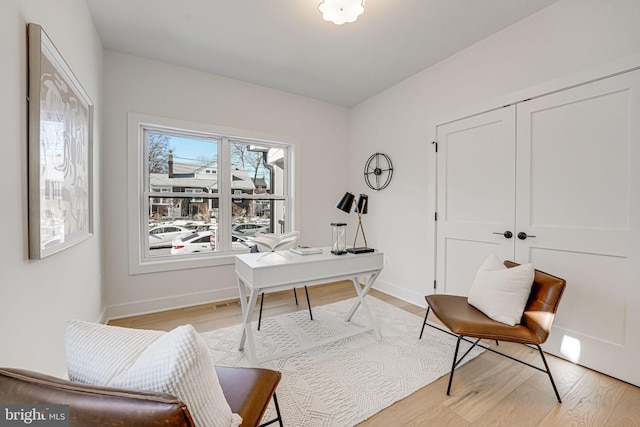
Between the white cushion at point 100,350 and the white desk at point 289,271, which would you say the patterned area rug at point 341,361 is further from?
the white cushion at point 100,350

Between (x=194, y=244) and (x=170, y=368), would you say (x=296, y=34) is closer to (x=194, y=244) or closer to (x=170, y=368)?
(x=194, y=244)

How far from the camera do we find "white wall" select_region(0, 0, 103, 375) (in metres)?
1.00

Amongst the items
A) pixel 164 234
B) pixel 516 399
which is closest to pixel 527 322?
pixel 516 399

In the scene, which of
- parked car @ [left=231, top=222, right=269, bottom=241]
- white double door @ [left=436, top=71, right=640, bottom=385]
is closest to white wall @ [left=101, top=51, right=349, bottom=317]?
parked car @ [left=231, top=222, right=269, bottom=241]

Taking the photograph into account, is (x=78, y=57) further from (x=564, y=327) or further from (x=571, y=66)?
(x=564, y=327)

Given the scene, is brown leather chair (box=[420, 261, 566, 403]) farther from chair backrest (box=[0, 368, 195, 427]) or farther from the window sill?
the window sill

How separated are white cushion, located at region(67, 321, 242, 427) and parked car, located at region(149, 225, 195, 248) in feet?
8.37

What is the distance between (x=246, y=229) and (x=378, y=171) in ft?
6.60

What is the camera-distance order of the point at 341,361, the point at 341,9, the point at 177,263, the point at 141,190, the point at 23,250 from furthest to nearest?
the point at 177,263, the point at 141,190, the point at 341,361, the point at 341,9, the point at 23,250

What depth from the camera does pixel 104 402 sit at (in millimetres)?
519

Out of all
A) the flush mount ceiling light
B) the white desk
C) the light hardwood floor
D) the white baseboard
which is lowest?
the light hardwood floor

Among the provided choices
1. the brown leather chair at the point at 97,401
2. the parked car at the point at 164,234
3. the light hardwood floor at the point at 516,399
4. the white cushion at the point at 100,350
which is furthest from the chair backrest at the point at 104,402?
the parked car at the point at 164,234

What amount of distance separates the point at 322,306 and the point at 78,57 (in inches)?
121

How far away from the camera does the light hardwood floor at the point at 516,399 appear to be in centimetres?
147
